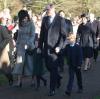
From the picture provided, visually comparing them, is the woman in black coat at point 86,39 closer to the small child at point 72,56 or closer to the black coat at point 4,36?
the black coat at point 4,36

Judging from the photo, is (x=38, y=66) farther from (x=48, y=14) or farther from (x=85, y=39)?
(x=85, y=39)

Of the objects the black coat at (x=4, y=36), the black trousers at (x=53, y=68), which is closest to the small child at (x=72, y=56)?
the black trousers at (x=53, y=68)

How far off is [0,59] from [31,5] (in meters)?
44.1

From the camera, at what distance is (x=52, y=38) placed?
493 inches

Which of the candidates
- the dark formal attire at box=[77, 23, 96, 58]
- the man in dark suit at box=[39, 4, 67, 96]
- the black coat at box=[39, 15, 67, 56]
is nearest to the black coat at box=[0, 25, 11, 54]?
the man in dark suit at box=[39, 4, 67, 96]

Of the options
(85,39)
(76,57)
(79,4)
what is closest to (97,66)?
(85,39)

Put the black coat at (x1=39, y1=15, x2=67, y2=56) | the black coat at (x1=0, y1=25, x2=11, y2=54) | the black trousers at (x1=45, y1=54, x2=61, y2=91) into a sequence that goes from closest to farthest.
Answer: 1. the black coat at (x1=39, y1=15, x2=67, y2=56)
2. the black trousers at (x1=45, y1=54, x2=61, y2=91)
3. the black coat at (x1=0, y1=25, x2=11, y2=54)

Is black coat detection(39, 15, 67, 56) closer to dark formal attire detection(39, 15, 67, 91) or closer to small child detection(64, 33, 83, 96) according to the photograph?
dark formal attire detection(39, 15, 67, 91)

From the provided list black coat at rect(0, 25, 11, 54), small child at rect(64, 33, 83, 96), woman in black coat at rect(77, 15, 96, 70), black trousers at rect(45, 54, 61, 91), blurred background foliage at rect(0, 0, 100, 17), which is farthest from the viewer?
blurred background foliage at rect(0, 0, 100, 17)

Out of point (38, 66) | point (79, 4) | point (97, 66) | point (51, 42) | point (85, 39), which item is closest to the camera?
point (51, 42)

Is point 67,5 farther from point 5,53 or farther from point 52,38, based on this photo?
point 52,38

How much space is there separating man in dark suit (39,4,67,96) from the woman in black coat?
210 inches

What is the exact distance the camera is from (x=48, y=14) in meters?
12.6

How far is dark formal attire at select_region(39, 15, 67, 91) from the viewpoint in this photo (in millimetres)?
12531
